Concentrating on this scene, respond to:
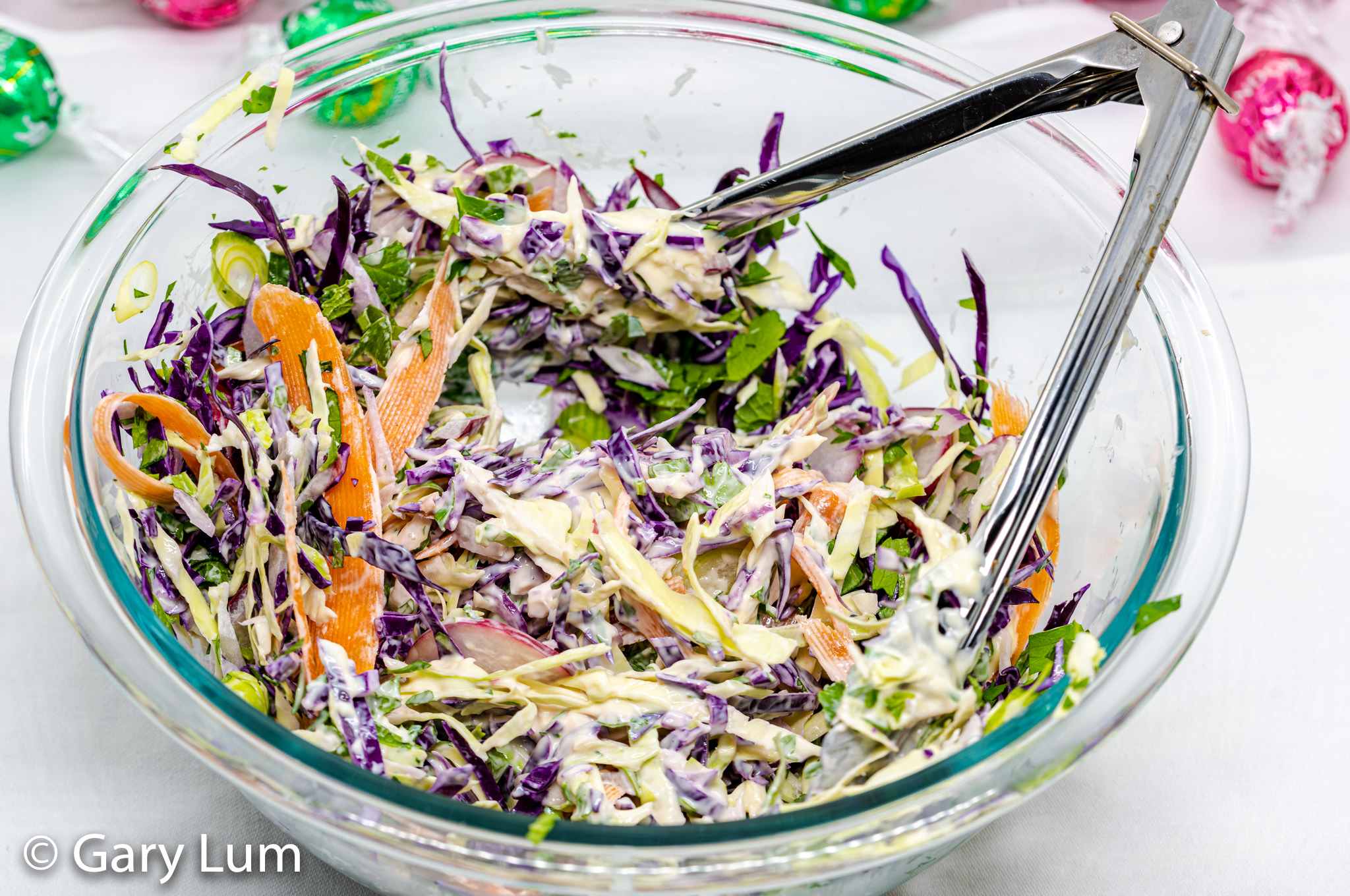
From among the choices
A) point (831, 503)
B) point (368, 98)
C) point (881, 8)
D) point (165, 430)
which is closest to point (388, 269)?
point (368, 98)

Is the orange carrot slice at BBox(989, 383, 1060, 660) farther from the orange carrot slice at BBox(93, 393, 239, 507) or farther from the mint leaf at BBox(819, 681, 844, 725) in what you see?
the orange carrot slice at BBox(93, 393, 239, 507)

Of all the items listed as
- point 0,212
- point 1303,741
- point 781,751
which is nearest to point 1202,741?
point 1303,741

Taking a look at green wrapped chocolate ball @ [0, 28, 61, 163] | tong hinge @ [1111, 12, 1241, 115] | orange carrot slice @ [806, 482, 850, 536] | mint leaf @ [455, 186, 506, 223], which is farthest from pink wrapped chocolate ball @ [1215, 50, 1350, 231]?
green wrapped chocolate ball @ [0, 28, 61, 163]

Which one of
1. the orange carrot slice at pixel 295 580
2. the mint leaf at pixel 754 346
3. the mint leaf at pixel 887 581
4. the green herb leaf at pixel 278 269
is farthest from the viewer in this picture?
the mint leaf at pixel 754 346

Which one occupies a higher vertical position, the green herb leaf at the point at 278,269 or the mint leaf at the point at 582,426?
the green herb leaf at the point at 278,269

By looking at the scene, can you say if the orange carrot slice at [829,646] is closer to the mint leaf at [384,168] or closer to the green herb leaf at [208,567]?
the green herb leaf at [208,567]

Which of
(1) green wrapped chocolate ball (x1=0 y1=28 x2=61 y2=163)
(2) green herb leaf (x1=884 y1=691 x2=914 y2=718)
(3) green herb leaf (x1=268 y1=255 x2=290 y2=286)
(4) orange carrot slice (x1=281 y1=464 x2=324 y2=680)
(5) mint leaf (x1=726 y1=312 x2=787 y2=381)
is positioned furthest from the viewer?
(1) green wrapped chocolate ball (x1=0 y1=28 x2=61 y2=163)

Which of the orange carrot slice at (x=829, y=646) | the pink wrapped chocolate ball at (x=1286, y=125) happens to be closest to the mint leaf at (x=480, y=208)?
the orange carrot slice at (x=829, y=646)

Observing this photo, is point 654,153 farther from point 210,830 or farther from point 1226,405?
point 210,830

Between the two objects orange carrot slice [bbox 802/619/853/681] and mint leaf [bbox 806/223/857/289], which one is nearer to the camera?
orange carrot slice [bbox 802/619/853/681]
